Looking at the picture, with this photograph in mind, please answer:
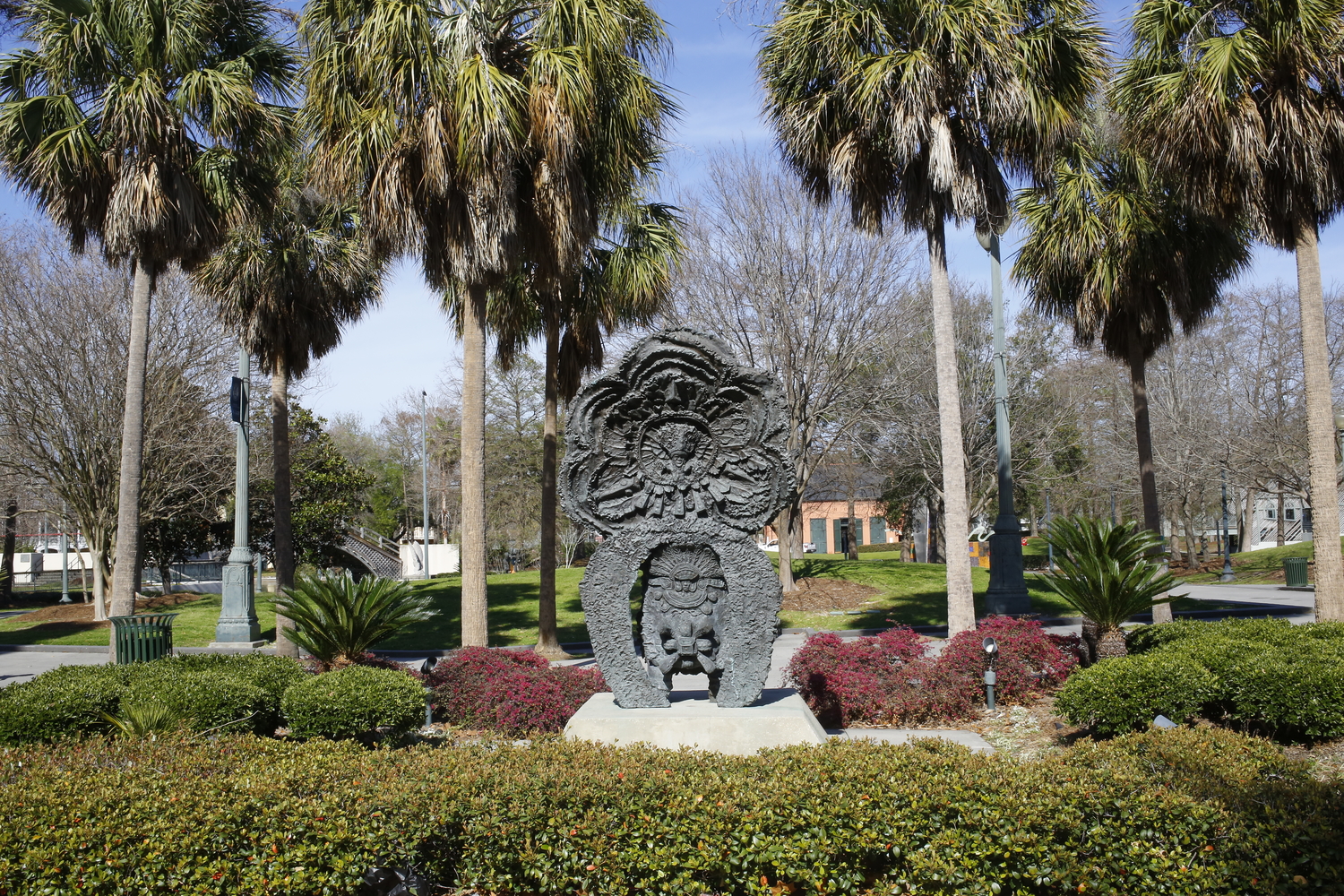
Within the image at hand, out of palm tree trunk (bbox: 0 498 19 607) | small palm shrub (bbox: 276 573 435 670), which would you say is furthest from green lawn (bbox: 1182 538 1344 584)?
palm tree trunk (bbox: 0 498 19 607)

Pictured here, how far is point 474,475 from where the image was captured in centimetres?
1225

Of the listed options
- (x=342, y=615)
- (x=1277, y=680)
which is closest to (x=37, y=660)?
(x=342, y=615)

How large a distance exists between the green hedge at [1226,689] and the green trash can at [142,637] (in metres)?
10.7

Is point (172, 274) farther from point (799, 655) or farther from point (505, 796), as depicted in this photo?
point (505, 796)

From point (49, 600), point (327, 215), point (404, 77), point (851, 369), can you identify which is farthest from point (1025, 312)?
point (49, 600)

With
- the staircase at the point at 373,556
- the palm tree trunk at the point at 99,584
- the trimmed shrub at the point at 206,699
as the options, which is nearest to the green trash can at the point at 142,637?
the trimmed shrub at the point at 206,699

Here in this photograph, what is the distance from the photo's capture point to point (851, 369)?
2211 cm

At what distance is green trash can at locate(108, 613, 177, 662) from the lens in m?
11.5

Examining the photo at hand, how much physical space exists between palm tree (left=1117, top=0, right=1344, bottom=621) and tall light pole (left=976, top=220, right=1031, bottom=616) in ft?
14.9

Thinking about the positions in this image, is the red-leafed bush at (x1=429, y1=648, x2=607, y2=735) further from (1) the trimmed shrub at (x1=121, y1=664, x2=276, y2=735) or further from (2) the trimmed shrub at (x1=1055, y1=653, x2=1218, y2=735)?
(2) the trimmed shrub at (x1=1055, y1=653, x2=1218, y2=735)

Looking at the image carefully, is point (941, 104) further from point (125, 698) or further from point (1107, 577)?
point (125, 698)

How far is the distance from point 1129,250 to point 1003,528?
212 inches

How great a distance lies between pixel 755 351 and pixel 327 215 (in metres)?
A: 9.91

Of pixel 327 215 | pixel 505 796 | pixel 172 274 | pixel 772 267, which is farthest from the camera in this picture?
pixel 172 274
